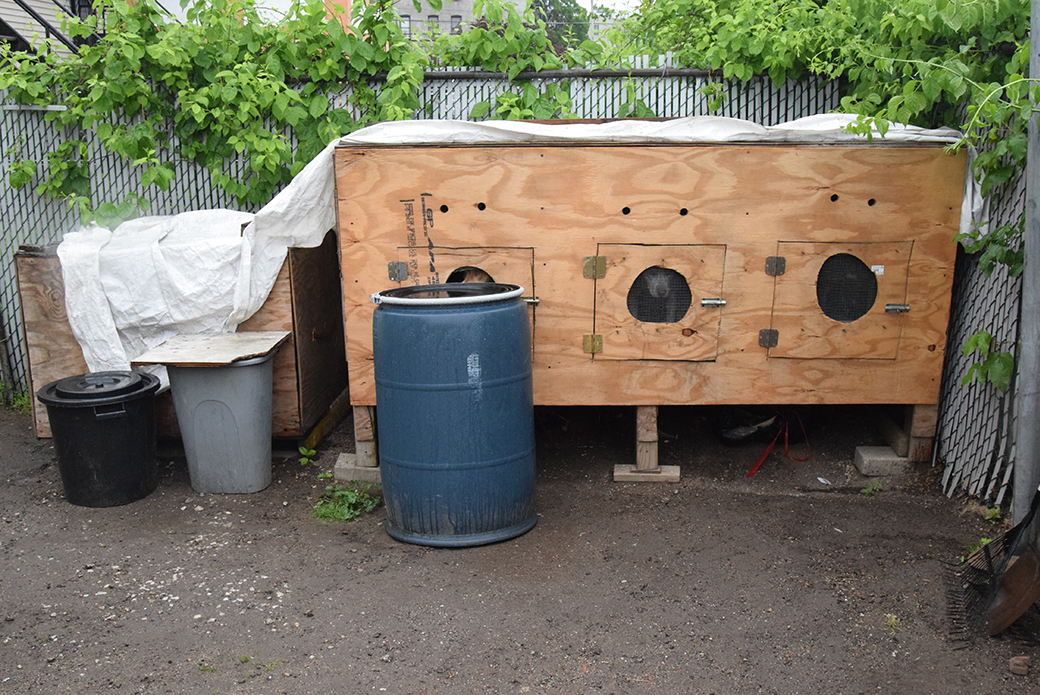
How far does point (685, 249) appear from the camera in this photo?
4.53 m

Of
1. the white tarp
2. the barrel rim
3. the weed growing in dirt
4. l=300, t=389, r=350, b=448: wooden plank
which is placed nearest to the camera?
the barrel rim

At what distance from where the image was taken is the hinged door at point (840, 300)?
4523mm

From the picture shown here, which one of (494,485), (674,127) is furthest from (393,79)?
(494,485)

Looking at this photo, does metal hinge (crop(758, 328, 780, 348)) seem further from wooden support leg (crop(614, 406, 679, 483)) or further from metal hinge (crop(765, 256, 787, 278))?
wooden support leg (crop(614, 406, 679, 483))

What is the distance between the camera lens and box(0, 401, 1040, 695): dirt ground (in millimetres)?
3021

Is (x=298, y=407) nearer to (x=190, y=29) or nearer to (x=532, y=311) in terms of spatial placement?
(x=532, y=311)

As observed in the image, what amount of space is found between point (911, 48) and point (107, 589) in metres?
4.82

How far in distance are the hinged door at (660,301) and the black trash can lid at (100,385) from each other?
2.62 metres

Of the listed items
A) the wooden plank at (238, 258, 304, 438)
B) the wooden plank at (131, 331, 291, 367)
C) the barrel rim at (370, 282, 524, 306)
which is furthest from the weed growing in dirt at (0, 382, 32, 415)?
the barrel rim at (370, 282, 524, 306)

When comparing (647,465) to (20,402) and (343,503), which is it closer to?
(343,503)

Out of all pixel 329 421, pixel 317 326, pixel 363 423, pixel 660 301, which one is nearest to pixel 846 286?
pixel 660 301

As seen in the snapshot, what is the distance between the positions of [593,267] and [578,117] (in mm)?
1835

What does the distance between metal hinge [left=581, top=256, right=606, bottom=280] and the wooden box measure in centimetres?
183

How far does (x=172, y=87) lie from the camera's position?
5.79 m
